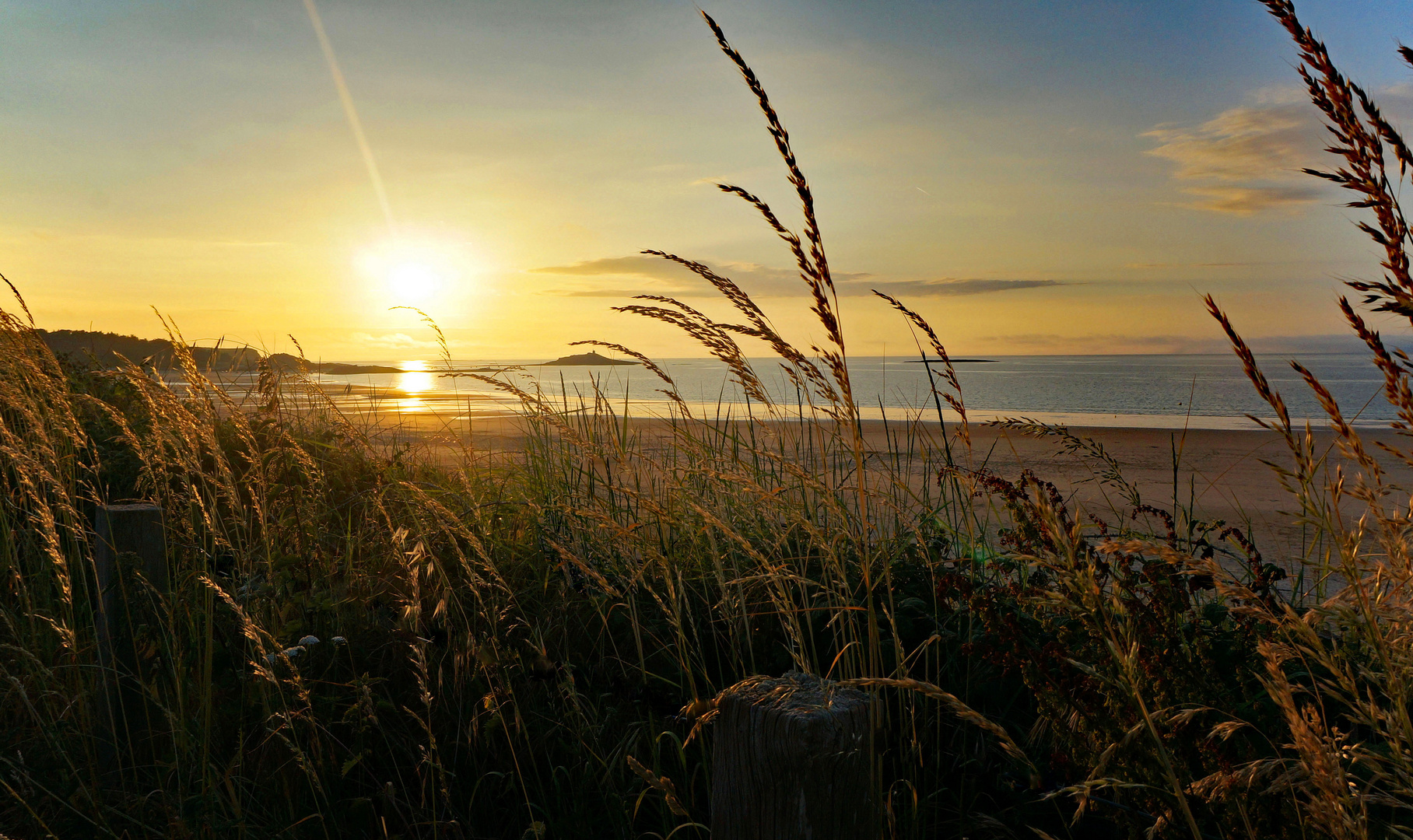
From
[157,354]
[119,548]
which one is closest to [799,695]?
[119,548]

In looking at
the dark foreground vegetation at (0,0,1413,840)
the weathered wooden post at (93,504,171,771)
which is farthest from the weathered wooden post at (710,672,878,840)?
the weathered wooden post at (93,504,171,771)

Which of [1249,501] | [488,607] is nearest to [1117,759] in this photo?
[488,607]

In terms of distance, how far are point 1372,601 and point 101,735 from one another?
3.50m

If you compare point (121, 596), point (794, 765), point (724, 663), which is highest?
point (794, 765)

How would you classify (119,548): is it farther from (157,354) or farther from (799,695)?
(157,354)

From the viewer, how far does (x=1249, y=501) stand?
922cm

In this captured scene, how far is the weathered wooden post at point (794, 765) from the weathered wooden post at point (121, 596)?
7.31ft

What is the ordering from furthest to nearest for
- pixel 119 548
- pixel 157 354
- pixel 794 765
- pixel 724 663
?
pixel 157 354
pixel 724 663
pixel 119 548
pixel 794 765

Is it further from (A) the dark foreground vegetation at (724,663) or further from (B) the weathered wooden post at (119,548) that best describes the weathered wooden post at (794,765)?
(B) the weathered wooden post at (119,548)

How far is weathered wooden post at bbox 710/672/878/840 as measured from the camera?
1.36 metres

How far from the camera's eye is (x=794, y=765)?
4.48ft

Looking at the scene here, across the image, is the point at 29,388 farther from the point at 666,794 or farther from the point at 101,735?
the point at 666,794

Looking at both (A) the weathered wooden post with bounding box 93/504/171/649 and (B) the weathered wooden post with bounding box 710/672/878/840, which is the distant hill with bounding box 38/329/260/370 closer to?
(A) the weathered wooden post with bounding box 93/504/171/649

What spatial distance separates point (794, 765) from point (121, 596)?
2697 mm
